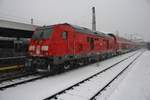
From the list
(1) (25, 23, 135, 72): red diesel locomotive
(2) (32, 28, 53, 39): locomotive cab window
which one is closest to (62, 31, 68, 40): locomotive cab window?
(1) (25, 23, 135, 72): red diesel locomotive

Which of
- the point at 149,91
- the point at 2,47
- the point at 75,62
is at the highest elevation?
the point at 2,47

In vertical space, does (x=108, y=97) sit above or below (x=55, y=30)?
below

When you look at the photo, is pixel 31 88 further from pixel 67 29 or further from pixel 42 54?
pixel 67 29

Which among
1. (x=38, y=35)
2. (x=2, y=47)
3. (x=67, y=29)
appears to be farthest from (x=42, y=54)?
(x=2, y=47)

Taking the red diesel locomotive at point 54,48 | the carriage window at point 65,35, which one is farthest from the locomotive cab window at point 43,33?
the carriage window at point 65,35

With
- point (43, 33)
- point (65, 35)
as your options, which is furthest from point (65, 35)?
point (43, 33)

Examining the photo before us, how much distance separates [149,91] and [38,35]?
7.65 metres

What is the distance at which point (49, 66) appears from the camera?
9859 mm

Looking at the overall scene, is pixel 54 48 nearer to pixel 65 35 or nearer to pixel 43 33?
pixel 43 33

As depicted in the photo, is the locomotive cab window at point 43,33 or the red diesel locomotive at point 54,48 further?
the locomotive cab window at point 43,33

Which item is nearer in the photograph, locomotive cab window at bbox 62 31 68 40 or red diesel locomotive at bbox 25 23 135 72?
red diesel locomotive at bbox 25 23 135 72

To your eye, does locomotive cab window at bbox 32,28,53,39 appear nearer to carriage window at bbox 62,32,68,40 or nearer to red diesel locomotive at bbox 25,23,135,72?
red diesel locomotive at bbox 25,23,135,72

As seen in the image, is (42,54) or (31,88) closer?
(31,88)

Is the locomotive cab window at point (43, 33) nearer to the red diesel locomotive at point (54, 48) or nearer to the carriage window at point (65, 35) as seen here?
the red diesel locomotive at point (54, 48)
